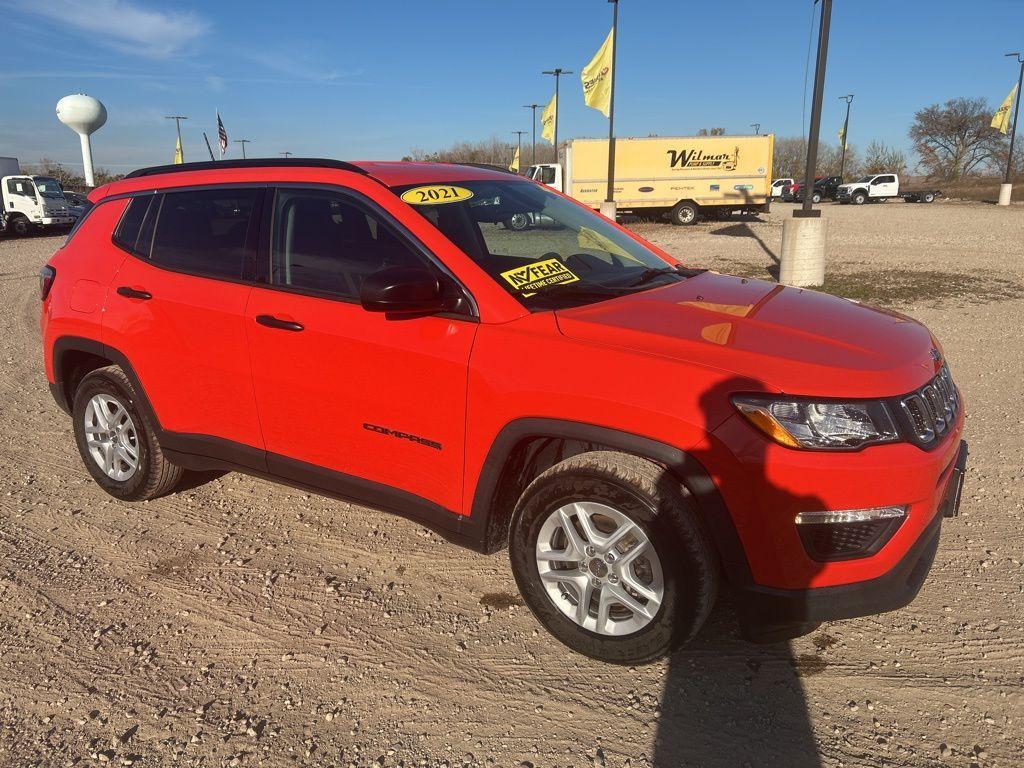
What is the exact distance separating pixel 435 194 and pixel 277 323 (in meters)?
0.89

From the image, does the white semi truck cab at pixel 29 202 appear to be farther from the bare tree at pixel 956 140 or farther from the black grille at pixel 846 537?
the bare tree at pixel 956 140

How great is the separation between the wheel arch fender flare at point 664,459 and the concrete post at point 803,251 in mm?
9920

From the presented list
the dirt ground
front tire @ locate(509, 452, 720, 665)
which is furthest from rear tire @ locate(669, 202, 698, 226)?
front tire @ locate(509, 452, 720, 665)

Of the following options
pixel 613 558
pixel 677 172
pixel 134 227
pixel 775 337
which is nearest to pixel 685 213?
pixel 677 172

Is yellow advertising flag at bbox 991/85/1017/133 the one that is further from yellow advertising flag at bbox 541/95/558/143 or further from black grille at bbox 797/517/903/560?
black grille at bbox 797/517/903/560

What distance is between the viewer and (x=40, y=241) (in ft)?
79.7

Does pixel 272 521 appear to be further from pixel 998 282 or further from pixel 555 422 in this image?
pixel 998 282

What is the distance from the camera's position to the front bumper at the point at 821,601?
2410mm

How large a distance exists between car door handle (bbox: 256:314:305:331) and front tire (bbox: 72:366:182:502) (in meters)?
1.11

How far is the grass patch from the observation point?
1017 cm

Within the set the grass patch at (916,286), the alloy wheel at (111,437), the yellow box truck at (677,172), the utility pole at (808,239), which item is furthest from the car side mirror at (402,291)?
the yellow box truck at (677,172)

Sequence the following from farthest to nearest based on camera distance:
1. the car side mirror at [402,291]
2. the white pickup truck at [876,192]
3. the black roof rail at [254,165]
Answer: the white pickup truck at [876,192] < the black roof rail at [254,165] < the car side mirror at [402,291]

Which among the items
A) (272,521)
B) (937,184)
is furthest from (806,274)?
(937,184)

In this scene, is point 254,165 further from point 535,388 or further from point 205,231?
point 535,388
